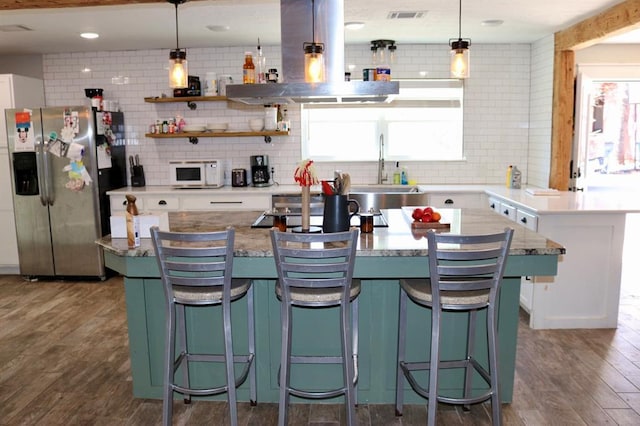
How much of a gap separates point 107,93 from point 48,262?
1973mm

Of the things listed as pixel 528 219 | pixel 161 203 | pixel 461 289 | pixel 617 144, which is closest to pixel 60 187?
pixel 161 203

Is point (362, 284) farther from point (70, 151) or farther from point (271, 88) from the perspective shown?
point (70, 151)

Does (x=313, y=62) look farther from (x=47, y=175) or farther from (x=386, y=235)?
(x=47, y=175)

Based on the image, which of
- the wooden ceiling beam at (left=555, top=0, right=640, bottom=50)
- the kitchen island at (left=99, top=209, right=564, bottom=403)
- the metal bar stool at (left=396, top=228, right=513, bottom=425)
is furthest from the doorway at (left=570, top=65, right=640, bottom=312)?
the metal bar stool at (left=396, top=228, right=513, bottom=425)

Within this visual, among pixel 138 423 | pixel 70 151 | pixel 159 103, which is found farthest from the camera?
pixel 159 103

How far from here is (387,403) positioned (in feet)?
9.83

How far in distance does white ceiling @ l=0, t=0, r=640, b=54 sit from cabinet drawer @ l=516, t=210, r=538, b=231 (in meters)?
1.60

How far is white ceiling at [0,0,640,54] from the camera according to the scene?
4.20 m

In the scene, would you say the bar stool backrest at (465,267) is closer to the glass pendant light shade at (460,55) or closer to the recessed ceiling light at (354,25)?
the glass pendant light shade at (460,55)

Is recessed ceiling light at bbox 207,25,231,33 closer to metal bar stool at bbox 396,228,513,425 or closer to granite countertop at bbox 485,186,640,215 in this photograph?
granite countertop at bbox 485,186,640,215

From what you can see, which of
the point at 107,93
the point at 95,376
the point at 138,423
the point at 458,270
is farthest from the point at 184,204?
the point at 458,270

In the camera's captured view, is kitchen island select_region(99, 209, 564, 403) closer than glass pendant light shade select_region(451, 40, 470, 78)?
Yes

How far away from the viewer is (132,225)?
279 cm

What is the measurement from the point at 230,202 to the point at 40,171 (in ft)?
6.29
